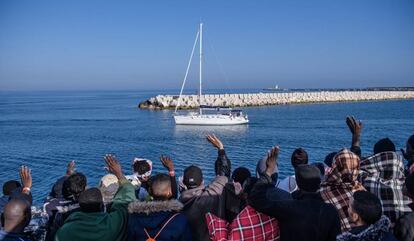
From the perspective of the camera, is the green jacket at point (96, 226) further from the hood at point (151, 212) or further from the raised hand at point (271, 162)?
the raised hand at point (271, 162)

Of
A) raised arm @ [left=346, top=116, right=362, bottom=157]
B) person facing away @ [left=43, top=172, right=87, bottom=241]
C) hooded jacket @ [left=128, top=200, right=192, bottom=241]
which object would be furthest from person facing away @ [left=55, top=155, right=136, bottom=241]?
raised arm @ [left=346, top=116, right=362, bottom=157]

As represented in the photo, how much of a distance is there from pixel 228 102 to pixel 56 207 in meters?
75.5

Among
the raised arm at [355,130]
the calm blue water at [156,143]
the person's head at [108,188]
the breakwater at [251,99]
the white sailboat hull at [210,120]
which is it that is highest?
the raised arm at [355,130]

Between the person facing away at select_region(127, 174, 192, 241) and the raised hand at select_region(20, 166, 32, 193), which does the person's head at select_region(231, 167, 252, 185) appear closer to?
the person facing away at select_region(127, 174, 192, 241)

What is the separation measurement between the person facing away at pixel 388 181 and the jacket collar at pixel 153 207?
213 centimetres

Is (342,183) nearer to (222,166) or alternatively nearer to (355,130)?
(355,130)

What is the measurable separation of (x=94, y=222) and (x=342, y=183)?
241 centimetres

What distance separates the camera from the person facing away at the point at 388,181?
14.2 ft

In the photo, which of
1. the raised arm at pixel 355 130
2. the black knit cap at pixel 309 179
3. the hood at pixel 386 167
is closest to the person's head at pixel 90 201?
the black knit cap at pixel 309 179

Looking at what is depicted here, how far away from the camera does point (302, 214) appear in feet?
11.9

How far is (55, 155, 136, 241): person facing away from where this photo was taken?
367 centimetres

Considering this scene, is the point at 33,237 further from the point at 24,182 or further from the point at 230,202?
the point at 230,202

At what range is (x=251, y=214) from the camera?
12.5 feet

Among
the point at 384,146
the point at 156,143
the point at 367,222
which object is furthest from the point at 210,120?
the point at 367,222
